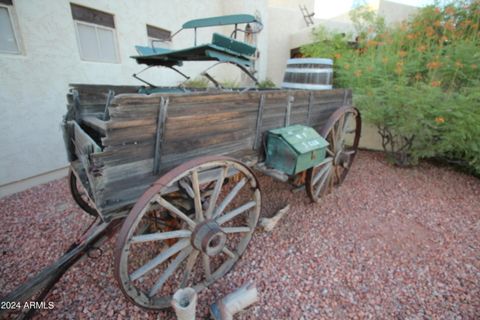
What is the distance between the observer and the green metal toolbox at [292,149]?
1.96m

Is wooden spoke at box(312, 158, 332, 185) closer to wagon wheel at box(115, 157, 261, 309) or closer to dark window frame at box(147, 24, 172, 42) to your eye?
wagon wheel at box(115, 157, 261, 309)

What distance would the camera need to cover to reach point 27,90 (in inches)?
125

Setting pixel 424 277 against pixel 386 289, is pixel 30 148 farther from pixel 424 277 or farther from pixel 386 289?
pixel 424 277

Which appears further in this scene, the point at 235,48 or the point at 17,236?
the point at 17,236

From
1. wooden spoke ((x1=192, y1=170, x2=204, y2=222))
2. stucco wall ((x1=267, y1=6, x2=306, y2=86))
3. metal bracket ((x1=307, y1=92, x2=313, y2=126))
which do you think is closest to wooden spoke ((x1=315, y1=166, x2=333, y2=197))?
metal bracket ((x1=307, y1=92, x2=313, y2=126))

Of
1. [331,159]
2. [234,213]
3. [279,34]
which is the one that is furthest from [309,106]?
[279,34]

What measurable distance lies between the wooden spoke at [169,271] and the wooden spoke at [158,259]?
0.19 feet

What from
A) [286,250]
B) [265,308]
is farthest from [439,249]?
[265,308]

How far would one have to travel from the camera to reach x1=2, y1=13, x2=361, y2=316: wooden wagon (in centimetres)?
127

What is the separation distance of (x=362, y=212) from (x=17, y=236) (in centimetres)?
387

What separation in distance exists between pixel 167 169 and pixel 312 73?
2.37 m

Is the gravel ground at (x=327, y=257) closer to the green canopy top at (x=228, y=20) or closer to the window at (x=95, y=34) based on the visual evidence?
the green canopy top at (x=228, y=20)

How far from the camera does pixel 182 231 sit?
4.99 ft

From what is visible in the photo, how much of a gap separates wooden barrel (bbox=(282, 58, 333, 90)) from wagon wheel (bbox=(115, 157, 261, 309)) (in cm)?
189
